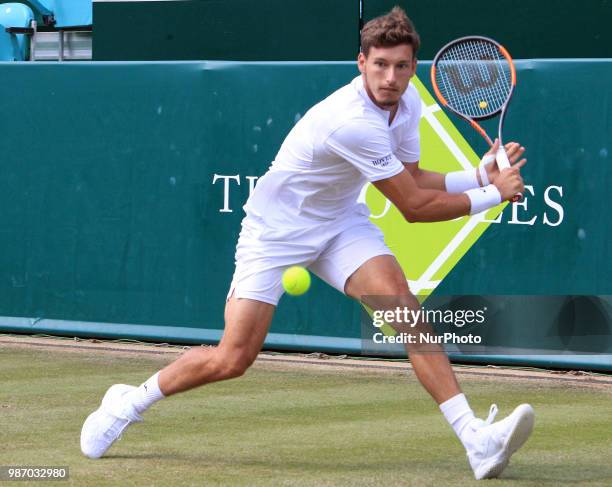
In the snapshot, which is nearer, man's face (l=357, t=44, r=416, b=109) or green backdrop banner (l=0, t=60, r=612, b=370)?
man's face (l=357, t=44, r=416, b=109)

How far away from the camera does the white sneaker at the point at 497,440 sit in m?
4.85

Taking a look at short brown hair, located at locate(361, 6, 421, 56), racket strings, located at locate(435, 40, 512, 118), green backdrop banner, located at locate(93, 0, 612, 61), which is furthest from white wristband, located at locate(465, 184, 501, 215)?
green backdrop banner, located at locate(93, 0, 612, 61)

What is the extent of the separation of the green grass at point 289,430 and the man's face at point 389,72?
55.1 inches

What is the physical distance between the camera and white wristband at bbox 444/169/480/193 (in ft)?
17.8

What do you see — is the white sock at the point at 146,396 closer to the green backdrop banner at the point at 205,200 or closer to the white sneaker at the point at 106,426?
the white sneaker at the point at 106,426

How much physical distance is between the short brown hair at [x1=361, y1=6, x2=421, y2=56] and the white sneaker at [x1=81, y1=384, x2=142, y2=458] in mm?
1670

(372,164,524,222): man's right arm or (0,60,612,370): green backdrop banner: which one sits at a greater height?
(372,164,524,222): man's right arm

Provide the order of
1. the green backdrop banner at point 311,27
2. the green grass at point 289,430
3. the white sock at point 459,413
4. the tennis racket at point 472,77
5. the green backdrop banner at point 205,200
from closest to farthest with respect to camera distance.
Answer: the white sock at point 459,413 < the green grass at point 289,430 < the tennis racket at point 472,77 < the green backdrop banner at point 205,200 < the green backdrop banner at point 311,27

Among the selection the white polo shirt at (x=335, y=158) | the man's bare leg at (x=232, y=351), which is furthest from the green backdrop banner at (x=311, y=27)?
the man's bare leg at (x=232, y=351)

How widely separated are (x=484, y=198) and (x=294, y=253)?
77 centimetres

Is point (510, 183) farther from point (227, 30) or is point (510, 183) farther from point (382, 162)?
point (227, 30)

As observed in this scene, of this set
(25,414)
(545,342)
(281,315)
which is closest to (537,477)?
(25,414)

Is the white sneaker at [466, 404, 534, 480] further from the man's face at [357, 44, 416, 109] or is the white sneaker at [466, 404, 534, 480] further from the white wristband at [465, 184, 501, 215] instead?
the man's face at [357, 44, 416, 109]

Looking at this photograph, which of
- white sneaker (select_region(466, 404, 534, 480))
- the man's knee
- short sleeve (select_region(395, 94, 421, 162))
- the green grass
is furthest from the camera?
short sleeve (select_region(395, 94, 421, 162))
